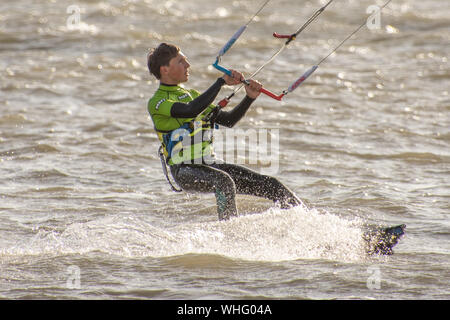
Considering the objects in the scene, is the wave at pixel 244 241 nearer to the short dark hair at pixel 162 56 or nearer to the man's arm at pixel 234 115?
the man's arm at pixel 234 115

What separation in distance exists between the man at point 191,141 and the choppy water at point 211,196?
0.25 m

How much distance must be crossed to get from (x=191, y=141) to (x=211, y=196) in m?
2.33

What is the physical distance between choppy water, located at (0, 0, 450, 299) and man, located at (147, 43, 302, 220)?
25 centimetres

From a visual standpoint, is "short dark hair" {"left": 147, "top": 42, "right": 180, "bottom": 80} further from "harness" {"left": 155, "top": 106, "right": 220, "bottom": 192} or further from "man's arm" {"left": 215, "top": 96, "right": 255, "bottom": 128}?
"man's arm" {"left": 215, "top": 96, "right": 255, "bottom": 128}

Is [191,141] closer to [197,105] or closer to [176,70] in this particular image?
[197,105]

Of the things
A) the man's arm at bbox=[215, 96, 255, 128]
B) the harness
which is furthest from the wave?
the man's arm at bbox=[215, 96, 255, 128]

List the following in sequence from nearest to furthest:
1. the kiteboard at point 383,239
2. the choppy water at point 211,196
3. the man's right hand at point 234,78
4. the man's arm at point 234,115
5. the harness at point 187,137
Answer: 1. the choppy water at point 211,196
2. the man's right hand at point 234,78
3. the kiteboard at point 383,239
4. the harness at point 187,137
5. the man's arm at point 234,115

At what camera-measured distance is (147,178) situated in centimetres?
975

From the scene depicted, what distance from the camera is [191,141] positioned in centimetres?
680

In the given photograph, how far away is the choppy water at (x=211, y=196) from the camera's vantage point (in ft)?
20.6

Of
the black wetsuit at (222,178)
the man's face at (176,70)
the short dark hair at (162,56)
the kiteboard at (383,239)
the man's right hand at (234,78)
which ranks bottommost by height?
the kiteboard at (383,239)

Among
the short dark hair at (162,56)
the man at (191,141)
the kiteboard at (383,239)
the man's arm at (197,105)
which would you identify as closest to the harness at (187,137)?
the man at (191,141)

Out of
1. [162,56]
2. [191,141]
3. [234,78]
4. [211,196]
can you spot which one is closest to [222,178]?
[191,141]
